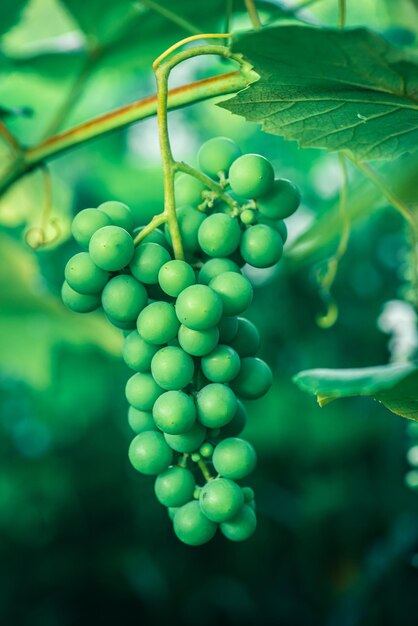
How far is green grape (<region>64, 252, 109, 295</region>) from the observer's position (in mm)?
474

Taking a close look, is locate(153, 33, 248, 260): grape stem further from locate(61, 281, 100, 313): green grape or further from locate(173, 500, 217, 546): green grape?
locate(173, 500, 217, 546): green grape

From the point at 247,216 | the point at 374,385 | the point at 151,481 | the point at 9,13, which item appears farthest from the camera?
the point at 151,481

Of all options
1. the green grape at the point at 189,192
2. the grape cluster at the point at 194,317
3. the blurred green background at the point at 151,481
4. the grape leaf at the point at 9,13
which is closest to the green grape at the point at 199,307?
the grape cluster at the point at 194,317

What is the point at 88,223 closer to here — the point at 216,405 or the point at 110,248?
the point at 110,248

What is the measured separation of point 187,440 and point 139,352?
75 millimetres

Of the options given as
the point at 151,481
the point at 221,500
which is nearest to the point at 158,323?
the point at 221,500

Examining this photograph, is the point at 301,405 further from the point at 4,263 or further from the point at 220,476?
the point at 220,476

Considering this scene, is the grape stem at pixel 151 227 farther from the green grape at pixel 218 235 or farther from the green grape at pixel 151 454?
the green grape at pixel 151 454

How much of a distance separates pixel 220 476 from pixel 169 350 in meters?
0.11

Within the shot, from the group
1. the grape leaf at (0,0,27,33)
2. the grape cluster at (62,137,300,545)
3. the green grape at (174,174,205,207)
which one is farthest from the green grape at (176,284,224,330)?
the grape leaf at (0,0,27,33)

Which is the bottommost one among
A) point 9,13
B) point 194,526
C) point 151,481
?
point 151,481

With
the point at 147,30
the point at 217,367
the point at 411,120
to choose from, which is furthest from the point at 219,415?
the point at 147,30

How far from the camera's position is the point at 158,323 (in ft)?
1.52

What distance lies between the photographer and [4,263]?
107 centimetres
